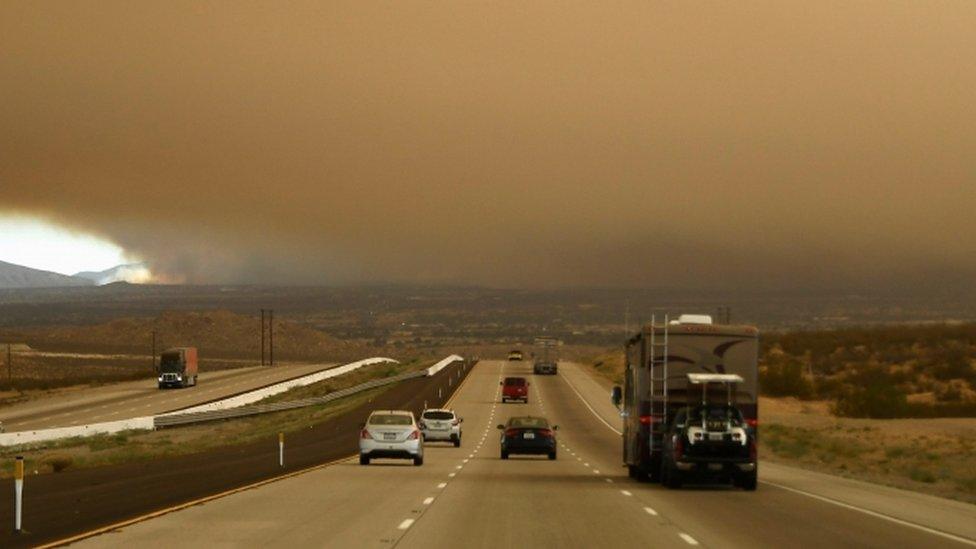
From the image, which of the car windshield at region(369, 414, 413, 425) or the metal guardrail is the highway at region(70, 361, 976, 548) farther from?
the metal guardrail

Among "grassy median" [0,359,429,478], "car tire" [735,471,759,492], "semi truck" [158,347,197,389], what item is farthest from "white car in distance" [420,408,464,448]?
"semi truck" [158,347,197,389]

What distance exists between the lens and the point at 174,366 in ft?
390

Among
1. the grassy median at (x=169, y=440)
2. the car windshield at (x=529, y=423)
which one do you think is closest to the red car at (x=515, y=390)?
the grassy median at (x=169, y=440)

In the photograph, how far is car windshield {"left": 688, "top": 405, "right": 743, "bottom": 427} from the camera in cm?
3225

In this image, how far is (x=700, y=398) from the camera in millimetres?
32969

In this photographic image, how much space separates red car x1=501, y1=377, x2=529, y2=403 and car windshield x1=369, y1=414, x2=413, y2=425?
198ft

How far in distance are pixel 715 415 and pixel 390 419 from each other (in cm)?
1435

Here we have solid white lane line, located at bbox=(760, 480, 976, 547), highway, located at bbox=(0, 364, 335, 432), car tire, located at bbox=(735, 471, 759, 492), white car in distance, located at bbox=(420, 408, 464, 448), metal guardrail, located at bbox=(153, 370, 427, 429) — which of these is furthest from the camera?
highway, located at bbox=(0, 364, 335, 432)

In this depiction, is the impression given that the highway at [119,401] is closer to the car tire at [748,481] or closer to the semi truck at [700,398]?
the semi truck at [700,398]

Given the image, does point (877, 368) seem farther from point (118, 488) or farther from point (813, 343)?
point (118, 488)

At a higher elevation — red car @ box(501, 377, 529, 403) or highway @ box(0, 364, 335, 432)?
red car @ box(501, 377, 529, 403)

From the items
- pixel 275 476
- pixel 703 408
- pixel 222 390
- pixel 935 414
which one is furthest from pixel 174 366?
pixel 703 408

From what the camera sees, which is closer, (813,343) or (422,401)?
(422,401)

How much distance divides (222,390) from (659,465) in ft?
283
